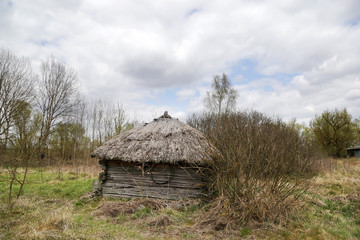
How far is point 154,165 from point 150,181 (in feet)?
1.86

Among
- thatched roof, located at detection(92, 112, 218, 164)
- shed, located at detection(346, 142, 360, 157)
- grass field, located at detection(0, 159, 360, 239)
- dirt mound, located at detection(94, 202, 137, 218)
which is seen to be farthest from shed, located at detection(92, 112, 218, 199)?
shed, located at detection(346, 142, 360, 157)

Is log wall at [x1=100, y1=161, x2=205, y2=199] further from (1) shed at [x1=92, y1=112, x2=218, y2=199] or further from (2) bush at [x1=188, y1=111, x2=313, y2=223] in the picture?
(2) bush at [x1=188, y1=111, x2=313, y2=223]

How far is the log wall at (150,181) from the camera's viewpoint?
771 cm

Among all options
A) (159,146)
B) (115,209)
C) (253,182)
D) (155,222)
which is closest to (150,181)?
(159,146)

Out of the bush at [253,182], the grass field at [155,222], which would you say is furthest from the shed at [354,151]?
the bush at [253,182]

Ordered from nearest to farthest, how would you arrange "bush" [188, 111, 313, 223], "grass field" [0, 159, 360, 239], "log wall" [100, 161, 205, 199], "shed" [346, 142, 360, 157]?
"grass field" [0, 159, 360, 239] → "bush" [188, 111, 313, 223] → "log wall" [100, 161, 205, 199] → "shed" [346, 142, 360, 157]

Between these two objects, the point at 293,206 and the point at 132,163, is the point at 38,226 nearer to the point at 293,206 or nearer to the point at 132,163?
the point at 132,163

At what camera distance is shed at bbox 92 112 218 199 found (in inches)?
299

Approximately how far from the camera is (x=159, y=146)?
26.1ft

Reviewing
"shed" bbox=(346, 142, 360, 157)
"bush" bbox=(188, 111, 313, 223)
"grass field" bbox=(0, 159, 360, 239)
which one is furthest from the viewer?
"shed" bbox=(346, 142, 360, 157)

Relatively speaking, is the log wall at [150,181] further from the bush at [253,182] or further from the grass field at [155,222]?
the bush at [253,182]

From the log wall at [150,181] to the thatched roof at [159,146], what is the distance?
0.44m

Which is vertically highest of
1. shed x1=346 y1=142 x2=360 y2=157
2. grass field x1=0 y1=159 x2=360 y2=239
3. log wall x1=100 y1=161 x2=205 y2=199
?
shed x1=346 y1=142 x2=360 y2=157

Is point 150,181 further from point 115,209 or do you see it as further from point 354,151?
point 354,151
